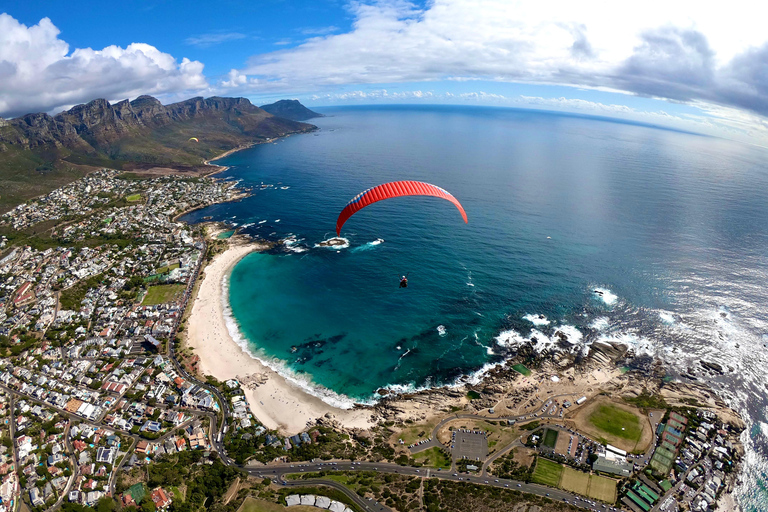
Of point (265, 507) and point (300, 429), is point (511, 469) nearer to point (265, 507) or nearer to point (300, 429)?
point (300, 429)

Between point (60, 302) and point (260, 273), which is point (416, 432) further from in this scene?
point (60, 302)

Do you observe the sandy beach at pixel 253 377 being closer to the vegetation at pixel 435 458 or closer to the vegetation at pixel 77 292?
the vegetation at pixel 435 458

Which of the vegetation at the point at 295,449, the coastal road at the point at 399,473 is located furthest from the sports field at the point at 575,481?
the vegetation at the point at 295,449

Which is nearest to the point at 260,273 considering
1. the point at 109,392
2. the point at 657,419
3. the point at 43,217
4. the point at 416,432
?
the point at 109,392

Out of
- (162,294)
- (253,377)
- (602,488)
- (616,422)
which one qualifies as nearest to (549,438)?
(602,488)

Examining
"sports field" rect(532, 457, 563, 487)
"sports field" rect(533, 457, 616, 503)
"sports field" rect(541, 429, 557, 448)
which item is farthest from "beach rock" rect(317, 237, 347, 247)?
"sports field" rect(533, 457, 616, 503)
